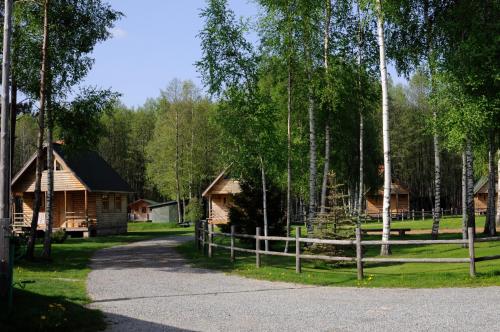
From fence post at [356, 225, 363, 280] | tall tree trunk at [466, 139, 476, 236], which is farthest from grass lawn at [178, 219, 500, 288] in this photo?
tall tree trunk at [466, 139, 476, 236]

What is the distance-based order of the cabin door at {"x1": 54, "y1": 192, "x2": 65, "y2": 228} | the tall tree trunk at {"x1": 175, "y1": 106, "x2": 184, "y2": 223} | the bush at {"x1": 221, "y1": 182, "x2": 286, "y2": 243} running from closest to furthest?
the bush at {"x1": 221, "y1": 182, "x2": 286, "y2": 243}, the cabin door at {"x1": 54, "y1": 192, "x2": 65, "y2": 228}, the tall tree trunk at {"x1": 175, "y1": 106, "x2": 184, "y2": 223}

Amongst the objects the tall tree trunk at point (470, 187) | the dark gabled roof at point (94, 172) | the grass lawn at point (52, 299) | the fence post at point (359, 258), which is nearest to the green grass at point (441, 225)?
the tall tree trunk at point (470, 187)

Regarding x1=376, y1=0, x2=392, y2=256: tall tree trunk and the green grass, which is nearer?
x1=376, y1=0, x2=392, y2=256: tall tree trunk

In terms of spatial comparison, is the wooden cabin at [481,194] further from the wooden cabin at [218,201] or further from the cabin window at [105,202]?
the cabin window at [105,202]

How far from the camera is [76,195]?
132ft

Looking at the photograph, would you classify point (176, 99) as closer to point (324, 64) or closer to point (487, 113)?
point (324, 64)

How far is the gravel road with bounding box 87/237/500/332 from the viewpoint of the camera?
877cm

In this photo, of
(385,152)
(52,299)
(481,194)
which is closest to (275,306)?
(52,299)

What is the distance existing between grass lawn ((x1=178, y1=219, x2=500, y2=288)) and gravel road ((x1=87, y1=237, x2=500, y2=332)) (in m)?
0.84

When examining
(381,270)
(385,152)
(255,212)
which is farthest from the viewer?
(255,212)

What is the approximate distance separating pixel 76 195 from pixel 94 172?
7.00 feet

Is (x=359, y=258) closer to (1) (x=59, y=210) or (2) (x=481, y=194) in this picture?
(1) (x=59, y=210)

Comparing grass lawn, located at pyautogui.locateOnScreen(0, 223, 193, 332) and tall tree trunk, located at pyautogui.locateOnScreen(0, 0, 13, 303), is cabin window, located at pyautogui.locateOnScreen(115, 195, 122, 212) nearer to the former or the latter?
grass lawn, located at pyautogui.locateOnScreen(0, 223, 193, 332)

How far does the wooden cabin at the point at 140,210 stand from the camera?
72106 millimetres
